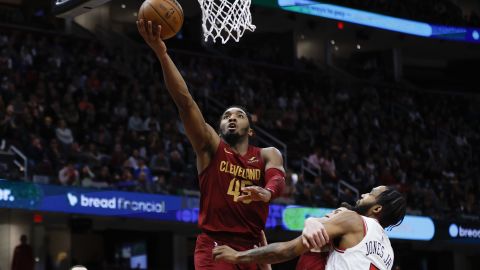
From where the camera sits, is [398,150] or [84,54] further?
[398,150]

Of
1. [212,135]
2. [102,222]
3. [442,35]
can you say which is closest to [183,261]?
[102,222]

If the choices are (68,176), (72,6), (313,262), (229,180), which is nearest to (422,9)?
(68,176)

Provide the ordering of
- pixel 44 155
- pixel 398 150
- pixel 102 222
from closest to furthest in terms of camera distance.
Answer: pixel 44 155, pixel 102 222, pixel 398 150

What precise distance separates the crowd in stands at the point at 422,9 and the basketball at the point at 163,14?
67.9ft

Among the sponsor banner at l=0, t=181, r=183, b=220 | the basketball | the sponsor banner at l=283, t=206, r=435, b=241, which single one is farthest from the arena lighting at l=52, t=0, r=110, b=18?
the sponsor banner at l=283, t=206, r=435, b=241

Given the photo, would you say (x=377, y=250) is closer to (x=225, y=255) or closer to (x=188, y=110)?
(x=225, y=255)

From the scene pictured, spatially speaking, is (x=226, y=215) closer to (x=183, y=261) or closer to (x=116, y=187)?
(x=116, y=187)

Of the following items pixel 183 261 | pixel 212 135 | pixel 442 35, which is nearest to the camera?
pixel 212 135

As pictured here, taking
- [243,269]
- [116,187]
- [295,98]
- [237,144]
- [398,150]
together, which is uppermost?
[295,98]

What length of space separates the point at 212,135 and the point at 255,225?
73 cm

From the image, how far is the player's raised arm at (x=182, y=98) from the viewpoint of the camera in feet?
19.5

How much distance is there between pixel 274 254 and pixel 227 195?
1490 mm

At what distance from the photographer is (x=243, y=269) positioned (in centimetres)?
649

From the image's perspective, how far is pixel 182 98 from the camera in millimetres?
6156
